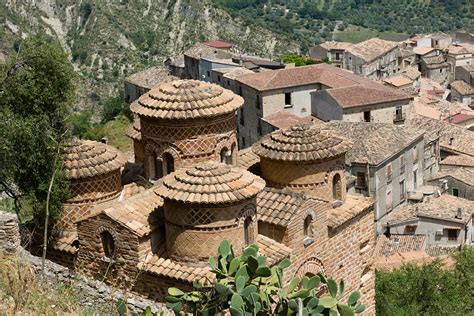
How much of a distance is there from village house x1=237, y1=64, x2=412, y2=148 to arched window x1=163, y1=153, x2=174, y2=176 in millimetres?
28324

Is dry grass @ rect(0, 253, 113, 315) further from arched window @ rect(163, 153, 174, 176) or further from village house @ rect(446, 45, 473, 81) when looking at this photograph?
village house @ rect(446, 45, 473, 81)

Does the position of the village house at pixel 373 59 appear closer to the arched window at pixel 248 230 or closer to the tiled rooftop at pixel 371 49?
the tiled rooftop at pixel 371 49

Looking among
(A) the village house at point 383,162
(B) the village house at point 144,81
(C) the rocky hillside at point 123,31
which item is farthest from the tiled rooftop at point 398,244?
(C) the rocky hillside at point 123,31

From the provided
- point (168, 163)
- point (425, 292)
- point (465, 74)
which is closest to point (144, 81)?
point (465, 74)

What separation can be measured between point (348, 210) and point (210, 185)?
4236 millimetres

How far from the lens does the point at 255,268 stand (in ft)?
33.0

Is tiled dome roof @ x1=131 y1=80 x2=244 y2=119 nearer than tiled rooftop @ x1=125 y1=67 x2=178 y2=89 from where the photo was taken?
Yes

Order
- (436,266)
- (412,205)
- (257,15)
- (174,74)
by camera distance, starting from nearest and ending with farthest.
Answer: (436,266)
(412,205)
(174,74)
(257,15)

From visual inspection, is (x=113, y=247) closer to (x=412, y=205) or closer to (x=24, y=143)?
(x=24, y=143)

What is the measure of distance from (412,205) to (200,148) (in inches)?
1048

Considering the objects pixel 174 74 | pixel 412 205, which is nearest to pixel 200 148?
pixel 412 205

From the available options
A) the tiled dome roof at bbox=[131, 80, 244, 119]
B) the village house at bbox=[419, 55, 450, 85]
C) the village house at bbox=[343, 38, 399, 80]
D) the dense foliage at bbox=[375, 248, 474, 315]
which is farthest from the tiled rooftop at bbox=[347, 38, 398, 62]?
the tiled dome roof at bbox=[131, 80, 244, 119]

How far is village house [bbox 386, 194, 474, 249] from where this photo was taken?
37031 millimetres

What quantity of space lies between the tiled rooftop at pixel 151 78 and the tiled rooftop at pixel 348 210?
46.1 m
